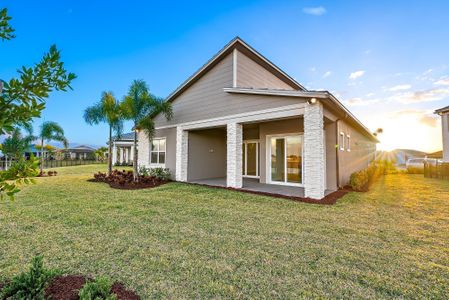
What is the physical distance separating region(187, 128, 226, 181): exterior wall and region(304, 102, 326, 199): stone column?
6.72 meters

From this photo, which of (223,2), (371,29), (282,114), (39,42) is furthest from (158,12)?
(371,29)

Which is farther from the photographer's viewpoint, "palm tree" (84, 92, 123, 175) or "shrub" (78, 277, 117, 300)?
"palm tree" (84, 92, 123, 175)

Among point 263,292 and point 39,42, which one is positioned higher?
point 39,42

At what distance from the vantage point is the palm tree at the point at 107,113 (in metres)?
12.1

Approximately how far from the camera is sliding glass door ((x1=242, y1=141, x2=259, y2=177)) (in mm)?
13141

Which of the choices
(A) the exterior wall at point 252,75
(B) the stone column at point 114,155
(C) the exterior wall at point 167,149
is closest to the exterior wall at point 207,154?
(C) the exterior wall at point 167,149

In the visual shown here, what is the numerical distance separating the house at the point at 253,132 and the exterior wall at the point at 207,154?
0.06 metres

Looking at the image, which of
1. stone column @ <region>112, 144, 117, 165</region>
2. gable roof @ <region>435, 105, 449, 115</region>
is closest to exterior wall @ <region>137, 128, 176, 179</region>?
stone column @ <region>112, 144, 117, 165</region>

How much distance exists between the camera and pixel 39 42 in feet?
30.2

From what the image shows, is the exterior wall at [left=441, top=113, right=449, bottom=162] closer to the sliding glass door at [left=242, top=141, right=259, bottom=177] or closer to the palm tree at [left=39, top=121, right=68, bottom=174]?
the sliding glass door at [left=242, top=141, right=259, bottom=177]

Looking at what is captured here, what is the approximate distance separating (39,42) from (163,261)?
37.6 feet

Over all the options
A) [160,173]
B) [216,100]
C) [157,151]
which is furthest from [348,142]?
[157,151]

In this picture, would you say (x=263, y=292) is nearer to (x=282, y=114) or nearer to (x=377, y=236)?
(x=377, y=236)

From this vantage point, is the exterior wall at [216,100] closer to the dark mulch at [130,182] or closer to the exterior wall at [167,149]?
the exterior wall at [167,149]
